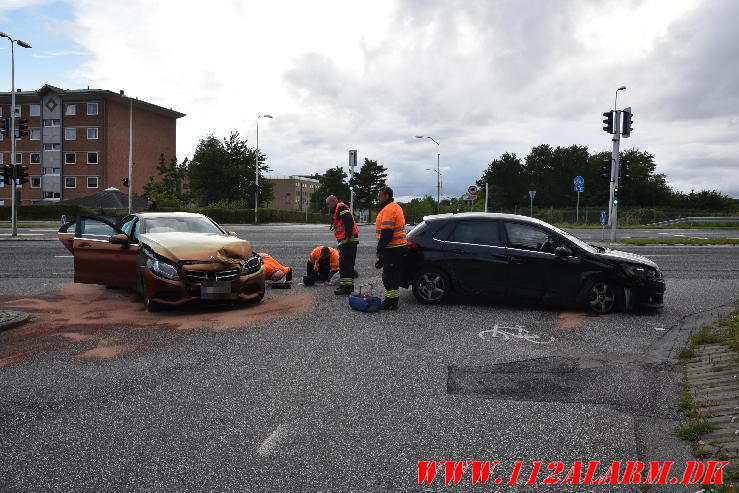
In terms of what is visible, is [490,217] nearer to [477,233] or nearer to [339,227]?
[477,233]

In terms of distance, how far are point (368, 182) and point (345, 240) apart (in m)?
97.5

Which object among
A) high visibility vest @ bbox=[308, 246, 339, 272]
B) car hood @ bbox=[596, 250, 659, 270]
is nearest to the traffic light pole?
high visibility vest @ bbox=[308, 246, 339, 272]

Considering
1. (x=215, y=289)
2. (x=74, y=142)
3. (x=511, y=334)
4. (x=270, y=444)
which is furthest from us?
(x=74, y=142)

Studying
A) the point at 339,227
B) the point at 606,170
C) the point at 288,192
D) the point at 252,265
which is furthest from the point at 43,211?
the point at 288,192

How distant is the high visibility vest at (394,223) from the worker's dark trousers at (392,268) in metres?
0.09

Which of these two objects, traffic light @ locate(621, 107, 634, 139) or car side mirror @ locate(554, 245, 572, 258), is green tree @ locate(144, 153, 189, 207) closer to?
traffic light @ locate(621, 107, 634, 139)

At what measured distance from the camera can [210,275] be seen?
815cm

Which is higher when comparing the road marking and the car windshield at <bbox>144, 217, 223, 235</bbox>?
the car windshield at <bbox>144, 217, 223, 235</bbox>

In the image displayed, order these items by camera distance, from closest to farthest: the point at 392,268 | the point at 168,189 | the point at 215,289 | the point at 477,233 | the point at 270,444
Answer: the point at 270,444
the point at 215,289
the point at 392,268
the point at 477,233
the point at 168,189

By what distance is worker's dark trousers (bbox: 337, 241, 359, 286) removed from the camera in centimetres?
1009

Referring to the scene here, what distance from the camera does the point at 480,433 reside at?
13.0 ft

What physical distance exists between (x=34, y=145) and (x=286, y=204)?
77620 millimetres

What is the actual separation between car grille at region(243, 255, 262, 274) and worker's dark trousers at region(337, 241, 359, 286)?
1.63 meters

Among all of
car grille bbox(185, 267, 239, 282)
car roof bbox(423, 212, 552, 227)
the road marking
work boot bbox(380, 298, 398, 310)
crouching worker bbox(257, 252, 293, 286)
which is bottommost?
the road marking
